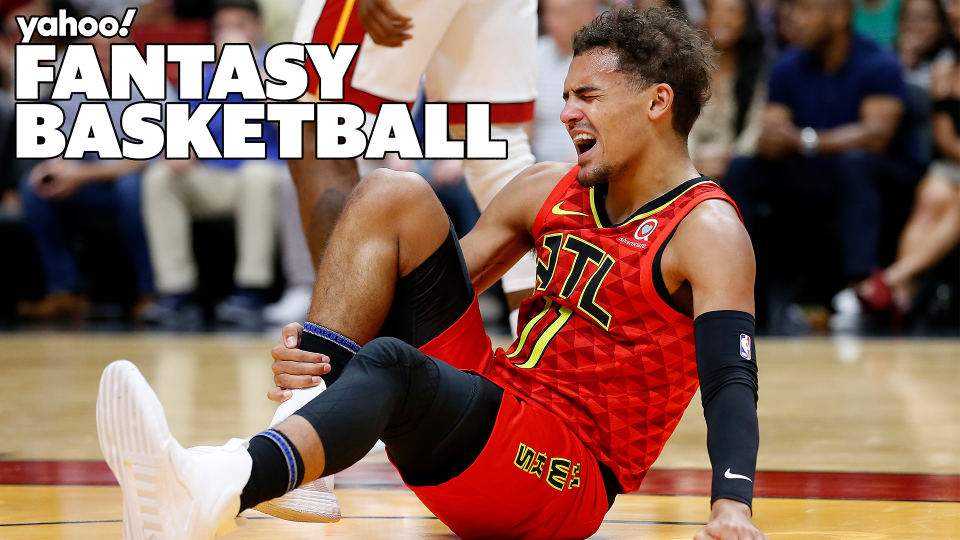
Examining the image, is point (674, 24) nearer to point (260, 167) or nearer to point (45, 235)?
point (260, 167)

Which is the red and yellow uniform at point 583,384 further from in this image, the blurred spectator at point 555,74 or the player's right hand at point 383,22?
the blurred spectator at point 555,74

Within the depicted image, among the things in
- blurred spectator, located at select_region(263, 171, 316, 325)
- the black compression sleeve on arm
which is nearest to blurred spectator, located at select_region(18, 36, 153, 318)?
blurred spectator, located at select_region(263, 171, 316, 325)

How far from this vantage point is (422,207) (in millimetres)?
1774

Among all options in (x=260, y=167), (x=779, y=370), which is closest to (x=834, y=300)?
(x=779, y=370)

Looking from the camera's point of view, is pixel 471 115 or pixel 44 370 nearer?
pixel 471 115

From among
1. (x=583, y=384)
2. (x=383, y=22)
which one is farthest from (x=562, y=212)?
(x=383, y=22)

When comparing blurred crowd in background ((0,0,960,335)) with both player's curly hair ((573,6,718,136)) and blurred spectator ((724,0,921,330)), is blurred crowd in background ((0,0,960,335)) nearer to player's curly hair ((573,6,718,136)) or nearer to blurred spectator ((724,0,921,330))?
blurred spectator ((724,0,921,330))

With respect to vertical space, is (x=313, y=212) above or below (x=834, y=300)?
above

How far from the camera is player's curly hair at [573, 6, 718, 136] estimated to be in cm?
182

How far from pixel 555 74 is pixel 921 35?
2.05 metres

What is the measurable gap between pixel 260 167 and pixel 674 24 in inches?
177

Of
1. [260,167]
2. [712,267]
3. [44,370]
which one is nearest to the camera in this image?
[712,267]

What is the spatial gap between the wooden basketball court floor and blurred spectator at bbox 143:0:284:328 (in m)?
1.34

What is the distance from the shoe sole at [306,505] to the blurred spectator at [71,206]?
15.9 feet
